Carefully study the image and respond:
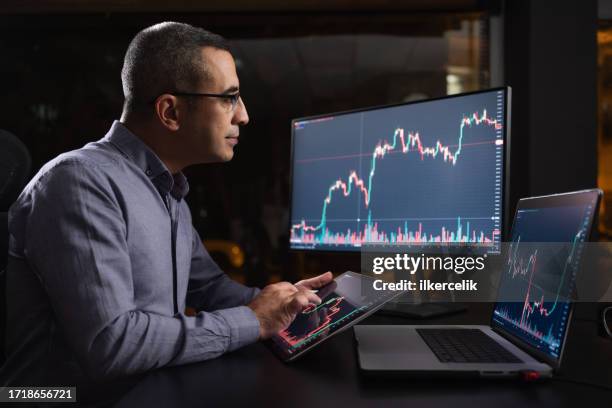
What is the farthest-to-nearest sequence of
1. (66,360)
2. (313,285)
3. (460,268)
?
(460,268) < (313,285) < (66,360)

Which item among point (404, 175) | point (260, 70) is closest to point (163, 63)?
point (404, 175)

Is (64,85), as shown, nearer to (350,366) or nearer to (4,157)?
(4,157)

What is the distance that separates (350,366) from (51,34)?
2086 millimetres

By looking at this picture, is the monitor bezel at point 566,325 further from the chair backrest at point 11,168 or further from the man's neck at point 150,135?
the chair backrest at point 11,168

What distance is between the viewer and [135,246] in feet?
2.97

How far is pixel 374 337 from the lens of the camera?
0.91m

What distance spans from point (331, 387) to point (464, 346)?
0.84 feet

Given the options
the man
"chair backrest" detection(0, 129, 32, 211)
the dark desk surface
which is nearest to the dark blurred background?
the man

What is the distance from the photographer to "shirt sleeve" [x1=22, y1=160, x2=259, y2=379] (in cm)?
74

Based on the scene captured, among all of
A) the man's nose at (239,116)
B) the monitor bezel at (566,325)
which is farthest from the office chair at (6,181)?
the monitor bezel at (566,325)

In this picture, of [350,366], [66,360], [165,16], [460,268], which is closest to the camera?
[350,366]

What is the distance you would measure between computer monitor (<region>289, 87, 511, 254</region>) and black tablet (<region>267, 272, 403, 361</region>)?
0.27 m

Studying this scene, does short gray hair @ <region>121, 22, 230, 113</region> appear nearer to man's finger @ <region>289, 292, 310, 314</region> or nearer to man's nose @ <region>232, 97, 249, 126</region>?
man's nose @ <region>232, 97, 249, 126</region>

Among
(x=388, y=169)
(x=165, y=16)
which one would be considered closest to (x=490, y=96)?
(x=388, y=169)
